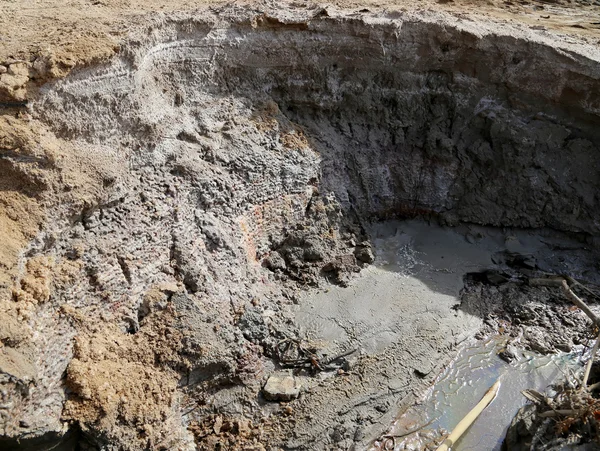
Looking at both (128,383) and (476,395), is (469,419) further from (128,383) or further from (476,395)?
(128,383)

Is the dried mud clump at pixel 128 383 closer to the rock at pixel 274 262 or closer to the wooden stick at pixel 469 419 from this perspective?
the rock at pixel 274 262

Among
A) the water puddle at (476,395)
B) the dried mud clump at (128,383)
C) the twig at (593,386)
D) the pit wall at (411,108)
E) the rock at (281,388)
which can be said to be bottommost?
the water puddle at (476,395)

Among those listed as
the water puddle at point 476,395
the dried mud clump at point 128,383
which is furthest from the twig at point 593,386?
the dried mud clump at point 128,383

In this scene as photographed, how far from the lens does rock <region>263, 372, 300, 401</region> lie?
625cm

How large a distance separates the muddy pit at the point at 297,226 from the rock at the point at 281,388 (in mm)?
28

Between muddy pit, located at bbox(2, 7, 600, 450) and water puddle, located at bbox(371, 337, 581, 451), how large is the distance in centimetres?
→ 17

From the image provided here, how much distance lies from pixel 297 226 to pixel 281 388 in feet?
8.17

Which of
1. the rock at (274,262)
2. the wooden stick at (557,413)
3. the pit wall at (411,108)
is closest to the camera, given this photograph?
the wooden stick at (557,413)

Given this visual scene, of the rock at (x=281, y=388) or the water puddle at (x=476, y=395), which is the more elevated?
the rock at (x=281, y=388)

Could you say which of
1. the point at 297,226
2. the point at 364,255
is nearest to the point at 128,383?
the point at 297,226

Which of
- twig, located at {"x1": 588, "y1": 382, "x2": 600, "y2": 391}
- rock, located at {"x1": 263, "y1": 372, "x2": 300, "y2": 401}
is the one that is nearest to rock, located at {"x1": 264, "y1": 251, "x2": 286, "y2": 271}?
rock, located at {"x1": 263, "y1": 372, "x2": 300, "y2": 401}

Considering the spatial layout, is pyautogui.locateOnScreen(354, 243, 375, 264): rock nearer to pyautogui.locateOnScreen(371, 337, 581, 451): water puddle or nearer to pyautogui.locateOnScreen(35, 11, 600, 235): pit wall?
pyautogui.locateOnScreen(35, 11, 600, 235): pit wall

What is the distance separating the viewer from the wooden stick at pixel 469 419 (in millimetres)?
6082

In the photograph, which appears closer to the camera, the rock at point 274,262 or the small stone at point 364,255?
the rock at point 274,262
